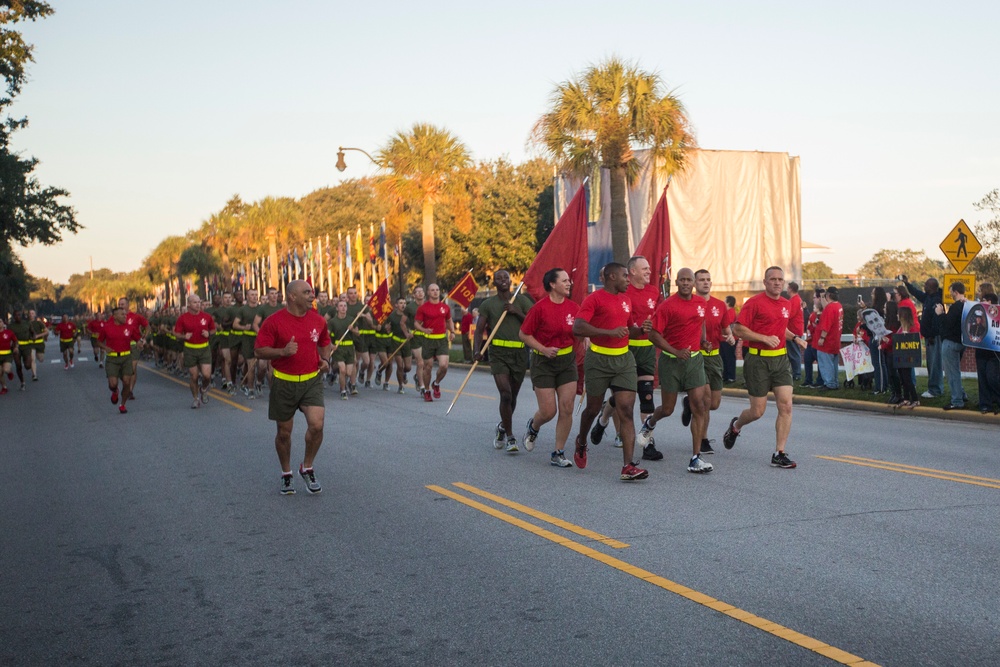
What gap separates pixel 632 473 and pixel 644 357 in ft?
7.56

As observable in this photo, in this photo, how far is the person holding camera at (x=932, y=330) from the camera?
16.5 m

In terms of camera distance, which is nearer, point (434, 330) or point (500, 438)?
point (500, 438)

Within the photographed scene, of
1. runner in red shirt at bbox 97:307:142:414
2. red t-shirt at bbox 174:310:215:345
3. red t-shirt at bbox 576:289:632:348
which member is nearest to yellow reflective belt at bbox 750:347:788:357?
red t-shirt at bbox 576:289:632:348

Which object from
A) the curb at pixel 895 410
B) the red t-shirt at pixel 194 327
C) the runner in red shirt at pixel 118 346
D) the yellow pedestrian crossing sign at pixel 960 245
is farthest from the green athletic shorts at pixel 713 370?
the runner in red shirt at pixel 118 346

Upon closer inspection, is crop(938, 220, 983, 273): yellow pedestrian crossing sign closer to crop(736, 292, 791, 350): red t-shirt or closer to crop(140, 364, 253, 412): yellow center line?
crop(736, 292, 791, 350): red t-shirt

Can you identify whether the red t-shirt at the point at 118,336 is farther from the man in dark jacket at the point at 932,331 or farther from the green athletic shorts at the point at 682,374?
the man in dark jacket at the point at 932,331

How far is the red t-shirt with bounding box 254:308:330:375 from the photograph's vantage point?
30.6 feet

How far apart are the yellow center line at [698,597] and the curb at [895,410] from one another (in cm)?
802

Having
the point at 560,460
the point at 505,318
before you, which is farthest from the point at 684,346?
the point at 505,318

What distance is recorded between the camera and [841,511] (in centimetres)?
803

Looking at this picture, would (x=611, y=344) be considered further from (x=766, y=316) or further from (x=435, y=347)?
(x=435, y=347)

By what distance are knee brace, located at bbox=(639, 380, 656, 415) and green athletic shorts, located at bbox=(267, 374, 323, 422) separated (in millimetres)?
3473

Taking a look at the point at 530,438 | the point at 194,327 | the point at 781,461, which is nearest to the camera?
the point at 781,461

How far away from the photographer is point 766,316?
10242 mm
